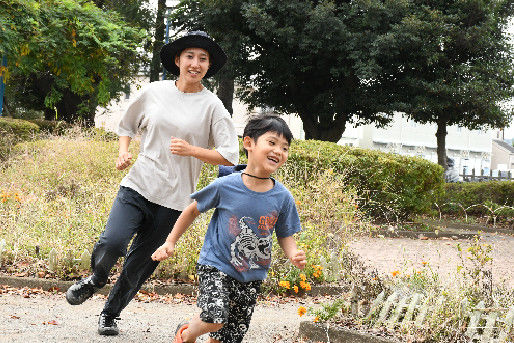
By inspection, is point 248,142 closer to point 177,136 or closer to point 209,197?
point 209,197

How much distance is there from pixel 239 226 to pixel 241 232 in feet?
0.10

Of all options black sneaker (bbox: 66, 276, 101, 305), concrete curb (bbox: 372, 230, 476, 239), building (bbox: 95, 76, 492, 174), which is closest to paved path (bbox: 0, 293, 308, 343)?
black sneaker (bbox: 66, 276, 101, 305)

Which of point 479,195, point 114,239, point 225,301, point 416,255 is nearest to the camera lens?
point 225,301

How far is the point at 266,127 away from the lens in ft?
10.00

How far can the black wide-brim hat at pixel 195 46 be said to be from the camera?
12.8 feet

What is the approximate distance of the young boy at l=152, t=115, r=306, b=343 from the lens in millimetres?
3018

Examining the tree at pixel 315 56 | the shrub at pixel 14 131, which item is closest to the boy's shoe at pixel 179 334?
the shrub at pixel 14 131

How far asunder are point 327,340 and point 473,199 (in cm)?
1569

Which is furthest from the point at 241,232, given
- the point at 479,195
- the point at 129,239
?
the point at 479,195

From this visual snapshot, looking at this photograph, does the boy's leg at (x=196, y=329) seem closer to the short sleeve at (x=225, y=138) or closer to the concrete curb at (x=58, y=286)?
the short sleeve at (x=225, y=138)

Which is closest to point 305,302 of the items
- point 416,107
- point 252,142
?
point 252,142

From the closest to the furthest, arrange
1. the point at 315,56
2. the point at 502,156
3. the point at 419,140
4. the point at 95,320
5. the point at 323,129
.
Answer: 1. the point at 95,320
2. the point at 315,56
3. the point at 323,129
4. the point at 419,140
5. the point at 502,156

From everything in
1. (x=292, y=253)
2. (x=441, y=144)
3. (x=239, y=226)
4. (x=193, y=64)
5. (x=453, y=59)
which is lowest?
(x=292, y=253)

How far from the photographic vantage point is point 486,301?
4.05 metres
